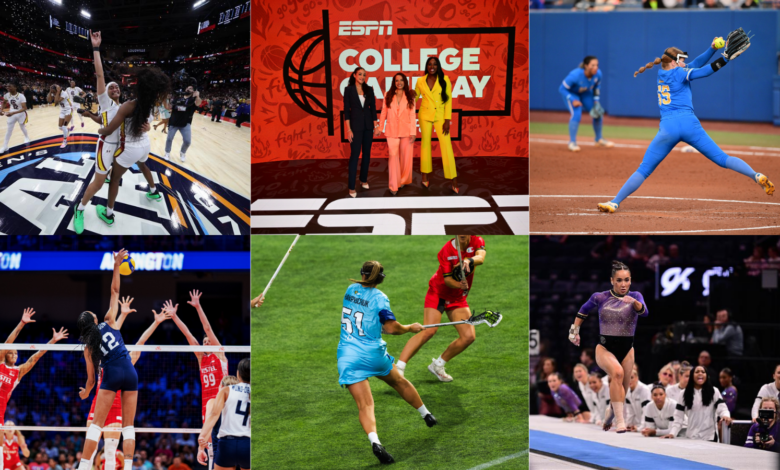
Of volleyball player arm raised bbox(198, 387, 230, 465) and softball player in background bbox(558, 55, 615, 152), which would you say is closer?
volleyball player arm raised bbox(198, 387, 230, 465)

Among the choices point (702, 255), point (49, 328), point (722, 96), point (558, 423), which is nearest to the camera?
point (49, 328)

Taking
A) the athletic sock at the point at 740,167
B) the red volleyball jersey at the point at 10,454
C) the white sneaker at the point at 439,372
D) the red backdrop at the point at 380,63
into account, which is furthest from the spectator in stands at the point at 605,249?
the red volleyball jersey at the point at 10,454

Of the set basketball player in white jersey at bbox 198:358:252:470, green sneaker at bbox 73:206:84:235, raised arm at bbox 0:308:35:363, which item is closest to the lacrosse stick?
basketball player in white jersey at bbox 198:358:252:470

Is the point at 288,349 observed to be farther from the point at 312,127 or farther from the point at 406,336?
the point at 312,127

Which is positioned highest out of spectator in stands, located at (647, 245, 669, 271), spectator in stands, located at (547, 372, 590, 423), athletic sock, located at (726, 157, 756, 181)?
athletic sock, located at (726, 157, 756, 181)

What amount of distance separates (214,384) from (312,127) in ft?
8.41

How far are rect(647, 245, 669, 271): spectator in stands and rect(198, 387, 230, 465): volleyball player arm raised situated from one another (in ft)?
26.4

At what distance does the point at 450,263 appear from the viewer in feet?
25.4

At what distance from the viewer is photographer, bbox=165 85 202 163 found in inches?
314

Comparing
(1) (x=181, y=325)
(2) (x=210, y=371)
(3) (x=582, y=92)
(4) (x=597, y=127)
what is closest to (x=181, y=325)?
(1) (x=181, y=325)

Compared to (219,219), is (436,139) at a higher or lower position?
higher

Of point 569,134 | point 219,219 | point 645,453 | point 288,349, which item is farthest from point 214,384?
point 569,134

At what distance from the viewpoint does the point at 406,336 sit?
8.00 metres

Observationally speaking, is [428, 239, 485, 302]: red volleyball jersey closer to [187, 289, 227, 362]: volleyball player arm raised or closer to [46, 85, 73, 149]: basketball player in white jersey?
[187, 289, 227, 362]: volleyball player arm raised
